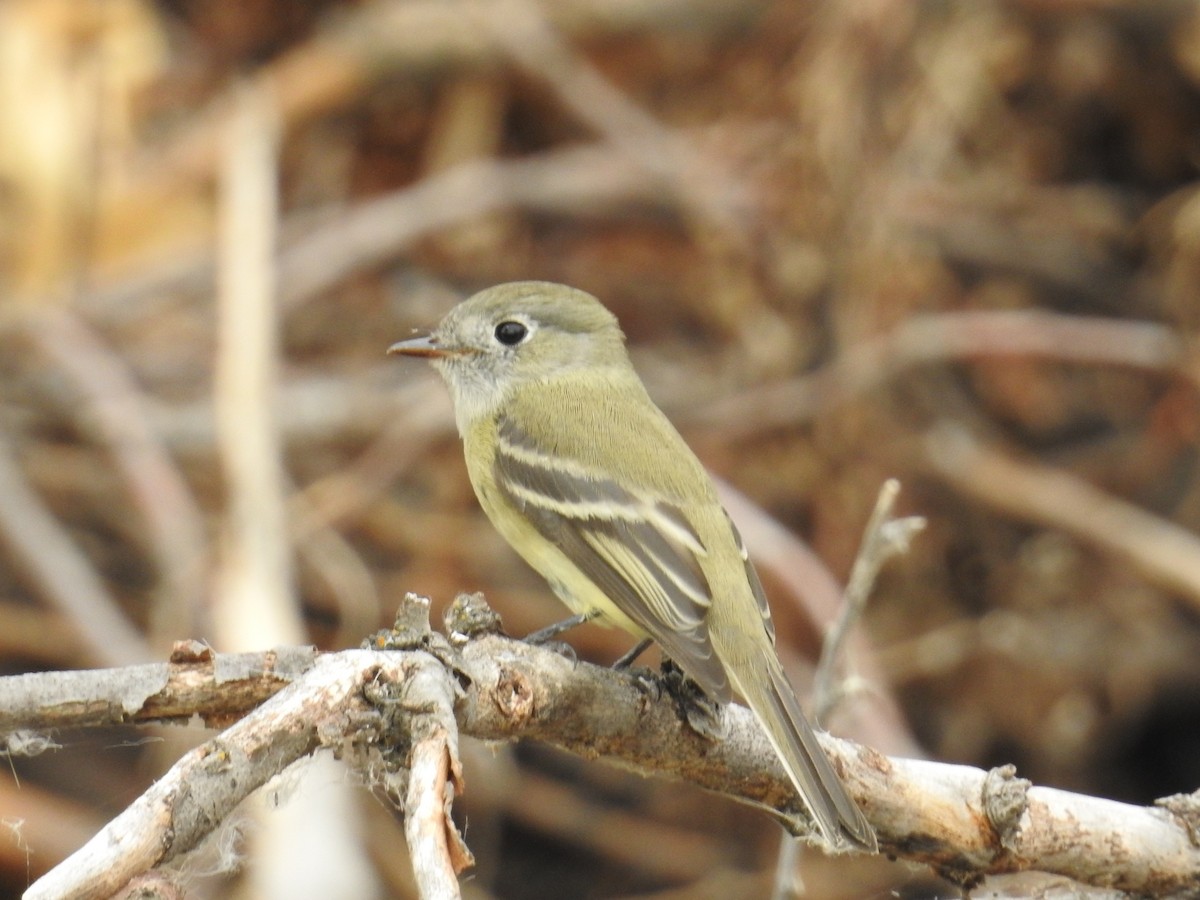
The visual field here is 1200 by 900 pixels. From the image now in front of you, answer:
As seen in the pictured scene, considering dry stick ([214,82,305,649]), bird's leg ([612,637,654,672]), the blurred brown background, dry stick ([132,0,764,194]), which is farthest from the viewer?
dry stick ([132,0,764,194])

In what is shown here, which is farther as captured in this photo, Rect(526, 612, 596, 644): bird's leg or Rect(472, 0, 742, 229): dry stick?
Rect(472, 0, 742, 229): dry stick

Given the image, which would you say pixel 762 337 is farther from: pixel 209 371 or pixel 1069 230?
pixel 209 371

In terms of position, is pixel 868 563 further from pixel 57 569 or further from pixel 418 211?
pixel 418 211

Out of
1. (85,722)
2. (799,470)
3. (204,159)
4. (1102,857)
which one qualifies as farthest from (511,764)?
(85,722)

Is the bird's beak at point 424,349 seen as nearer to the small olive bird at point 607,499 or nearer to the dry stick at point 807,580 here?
the small olive bird at point 607,499

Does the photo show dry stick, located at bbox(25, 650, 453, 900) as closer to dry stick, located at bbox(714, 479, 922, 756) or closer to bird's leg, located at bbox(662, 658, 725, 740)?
bird's leg, located at bbox(662, 658, 725, 740)

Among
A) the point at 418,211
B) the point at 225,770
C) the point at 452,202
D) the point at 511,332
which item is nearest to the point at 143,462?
the point at 418,211

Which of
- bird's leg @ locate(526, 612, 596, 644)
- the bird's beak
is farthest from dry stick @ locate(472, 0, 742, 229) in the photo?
bird's leg @ locate(526, 612, 596, 644)
